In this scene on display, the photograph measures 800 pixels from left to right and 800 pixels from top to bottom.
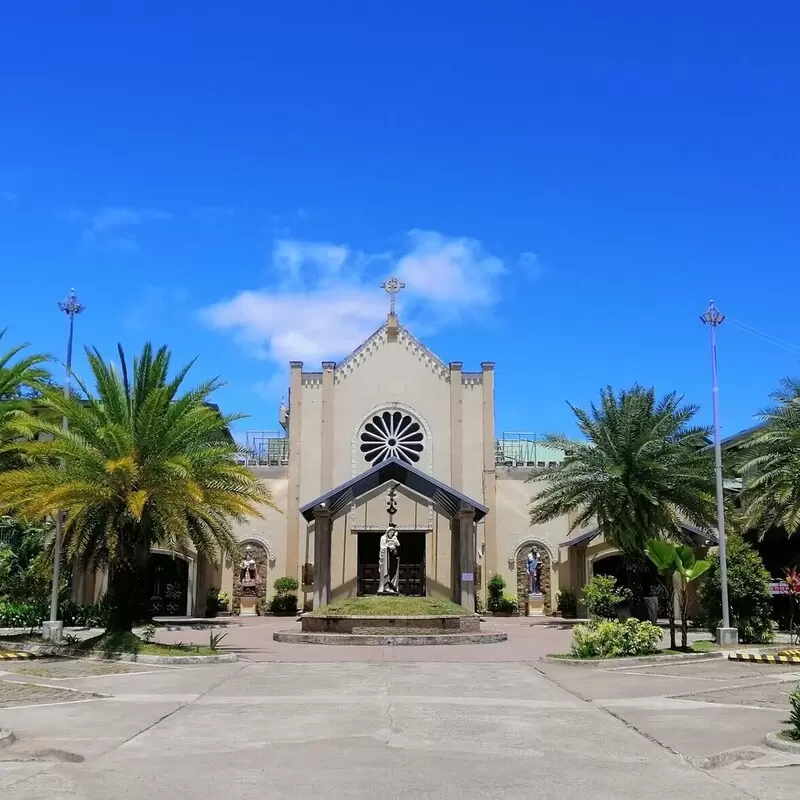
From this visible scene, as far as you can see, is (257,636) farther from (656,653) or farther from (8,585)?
(656,653)

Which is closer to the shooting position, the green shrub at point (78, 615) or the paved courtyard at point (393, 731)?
the paved courtyard at point (393, 731)

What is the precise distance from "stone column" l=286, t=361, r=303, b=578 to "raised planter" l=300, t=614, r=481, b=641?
44.1 feet

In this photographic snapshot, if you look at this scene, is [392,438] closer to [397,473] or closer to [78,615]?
[397,473]

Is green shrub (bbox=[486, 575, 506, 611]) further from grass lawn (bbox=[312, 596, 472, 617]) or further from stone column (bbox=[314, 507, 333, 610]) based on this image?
grass lawn (bbox=[312, 596, 472, 617])

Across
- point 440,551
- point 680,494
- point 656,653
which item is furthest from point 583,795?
point 440,551

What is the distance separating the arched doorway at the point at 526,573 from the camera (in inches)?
1513

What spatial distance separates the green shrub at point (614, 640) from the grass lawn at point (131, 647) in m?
7.78

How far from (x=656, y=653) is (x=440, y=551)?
18.2 metres

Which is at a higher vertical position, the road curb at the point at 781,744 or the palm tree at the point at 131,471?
the palm tree at the point at 131,471

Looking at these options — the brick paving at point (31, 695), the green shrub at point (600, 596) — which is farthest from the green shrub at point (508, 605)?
the brick paving at point (31, 695)

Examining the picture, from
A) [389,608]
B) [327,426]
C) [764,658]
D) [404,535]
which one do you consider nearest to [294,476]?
[327,426]

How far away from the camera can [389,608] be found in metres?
25.1

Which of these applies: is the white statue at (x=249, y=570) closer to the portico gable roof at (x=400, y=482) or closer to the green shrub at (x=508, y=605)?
the portico gable roof at (x=400, y=482)

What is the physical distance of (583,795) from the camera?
24.1ft
